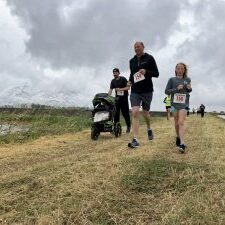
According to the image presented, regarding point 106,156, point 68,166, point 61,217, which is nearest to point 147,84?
point 106,156

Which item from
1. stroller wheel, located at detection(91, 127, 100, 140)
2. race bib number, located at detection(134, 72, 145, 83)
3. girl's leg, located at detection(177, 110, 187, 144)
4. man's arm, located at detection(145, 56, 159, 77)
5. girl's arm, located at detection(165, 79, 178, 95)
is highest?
man's arm, located at detection(145, 56, 159, 77)

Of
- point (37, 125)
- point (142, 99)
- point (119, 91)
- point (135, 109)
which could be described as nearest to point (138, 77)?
point (142, 99)

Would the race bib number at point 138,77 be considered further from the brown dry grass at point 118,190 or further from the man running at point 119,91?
the man running at point 119,91

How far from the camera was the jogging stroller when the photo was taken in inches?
578

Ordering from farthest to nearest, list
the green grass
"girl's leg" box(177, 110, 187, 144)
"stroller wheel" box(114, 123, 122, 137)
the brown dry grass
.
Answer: the green grass → "stroller wheel" box(114, 123, 122, 137) → "girl's leg" box(177, 110, 187, 144) → the brown dry grass

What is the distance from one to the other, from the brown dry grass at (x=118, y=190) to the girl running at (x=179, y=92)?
1444 mm

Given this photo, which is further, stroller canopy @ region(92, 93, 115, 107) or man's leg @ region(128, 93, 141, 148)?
stroller canopy @ region(92, 93, 115, 107)

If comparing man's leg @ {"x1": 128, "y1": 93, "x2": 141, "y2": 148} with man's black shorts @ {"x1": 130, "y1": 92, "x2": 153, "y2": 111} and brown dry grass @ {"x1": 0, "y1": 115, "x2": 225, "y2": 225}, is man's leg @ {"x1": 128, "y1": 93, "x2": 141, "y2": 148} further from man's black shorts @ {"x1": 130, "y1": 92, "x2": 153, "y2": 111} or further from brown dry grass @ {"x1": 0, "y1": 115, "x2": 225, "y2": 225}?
brown dry grass @ {"x1": 0, "y1": 115, "x2": 225, "y2": 225}

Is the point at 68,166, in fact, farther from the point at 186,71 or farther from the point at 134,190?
the point at 186,71

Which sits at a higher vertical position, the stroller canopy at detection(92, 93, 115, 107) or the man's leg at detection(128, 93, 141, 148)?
the stroller canopy at detection(92, 93, 115, 107)

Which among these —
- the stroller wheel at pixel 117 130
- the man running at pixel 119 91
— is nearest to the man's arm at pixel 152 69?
the stroller wheel at pixel 117 130

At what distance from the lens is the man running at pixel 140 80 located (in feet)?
36.9

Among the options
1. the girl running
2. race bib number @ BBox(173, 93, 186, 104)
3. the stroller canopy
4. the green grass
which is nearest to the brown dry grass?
the girl running

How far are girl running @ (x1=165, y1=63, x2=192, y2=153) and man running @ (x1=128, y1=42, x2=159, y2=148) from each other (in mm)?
679
